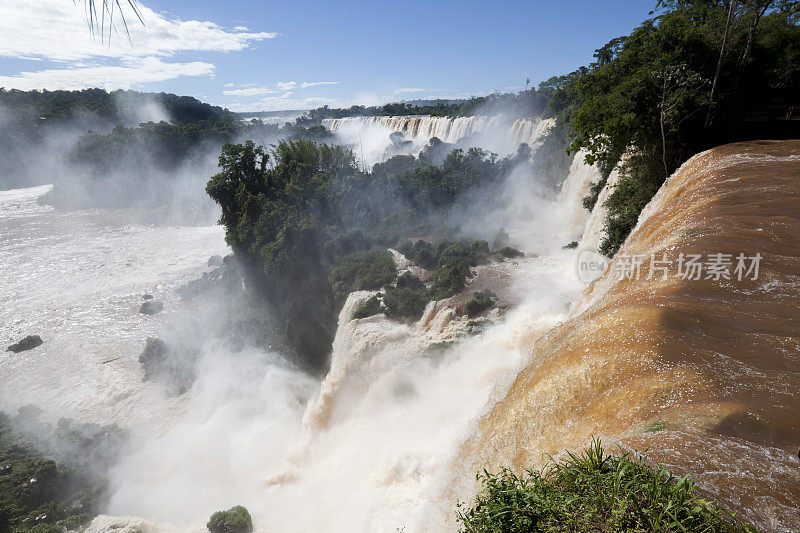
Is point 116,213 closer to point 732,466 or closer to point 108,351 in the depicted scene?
point 108,351

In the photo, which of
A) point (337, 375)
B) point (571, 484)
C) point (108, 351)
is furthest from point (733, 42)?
point (108, 351)

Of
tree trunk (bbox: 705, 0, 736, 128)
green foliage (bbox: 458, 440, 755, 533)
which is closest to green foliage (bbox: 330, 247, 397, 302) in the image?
tree trunk (bbox: 705, 0, 736, 128)

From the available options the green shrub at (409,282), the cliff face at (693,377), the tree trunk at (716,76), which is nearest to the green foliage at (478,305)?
the green shrub at (409,282)

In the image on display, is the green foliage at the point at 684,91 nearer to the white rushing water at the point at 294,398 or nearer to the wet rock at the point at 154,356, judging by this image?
the white rushing water at the point at 294,398

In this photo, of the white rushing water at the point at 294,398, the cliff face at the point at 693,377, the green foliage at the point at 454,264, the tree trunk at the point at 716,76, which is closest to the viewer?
the cliff face at the point at 693,377

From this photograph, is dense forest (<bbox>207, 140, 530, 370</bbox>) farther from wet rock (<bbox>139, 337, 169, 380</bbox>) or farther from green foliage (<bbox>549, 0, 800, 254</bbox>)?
green foliage (<bbox>549, 0, 800, 254</bbox>)

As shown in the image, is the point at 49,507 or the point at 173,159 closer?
the point at 49,507

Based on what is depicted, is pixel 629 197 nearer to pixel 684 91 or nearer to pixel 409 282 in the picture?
pixel 684 91
